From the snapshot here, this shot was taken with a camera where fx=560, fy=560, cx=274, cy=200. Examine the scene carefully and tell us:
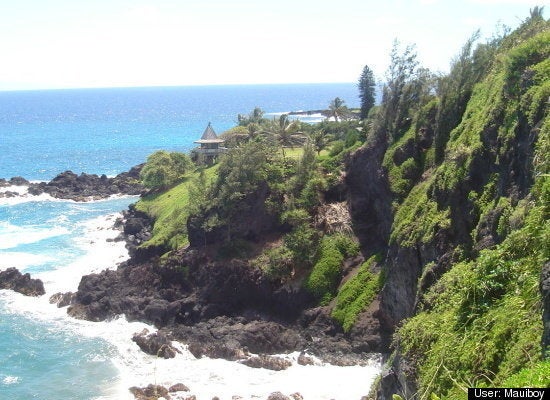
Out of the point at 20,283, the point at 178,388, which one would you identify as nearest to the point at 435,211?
the point at 178,388

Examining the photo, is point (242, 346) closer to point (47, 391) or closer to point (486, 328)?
point (47, 391)

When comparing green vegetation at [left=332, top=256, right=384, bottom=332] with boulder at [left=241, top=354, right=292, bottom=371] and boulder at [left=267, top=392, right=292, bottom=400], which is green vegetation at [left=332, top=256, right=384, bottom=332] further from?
boulder at [left=267, top=392, right=292, bottom=400]

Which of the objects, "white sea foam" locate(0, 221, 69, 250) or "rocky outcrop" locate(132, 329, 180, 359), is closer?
"rocky outcrop" locate(132, 329, 180, 359)

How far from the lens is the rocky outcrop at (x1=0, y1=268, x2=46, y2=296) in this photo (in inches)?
1790

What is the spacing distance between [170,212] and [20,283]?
15.7 metres

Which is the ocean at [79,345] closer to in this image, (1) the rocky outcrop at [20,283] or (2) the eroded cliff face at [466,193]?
(1) the rocky outcrop at [20,283]

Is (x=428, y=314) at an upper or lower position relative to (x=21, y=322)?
upper

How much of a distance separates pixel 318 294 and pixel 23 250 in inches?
1374

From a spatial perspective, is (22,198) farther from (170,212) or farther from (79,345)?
(79,345)

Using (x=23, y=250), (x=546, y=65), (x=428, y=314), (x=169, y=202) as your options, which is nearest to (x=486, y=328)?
(x=428, y=314)

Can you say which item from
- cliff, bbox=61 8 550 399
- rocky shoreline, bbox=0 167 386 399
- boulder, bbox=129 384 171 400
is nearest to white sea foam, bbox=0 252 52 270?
rocky shoreline, bbox=0 167 386 399

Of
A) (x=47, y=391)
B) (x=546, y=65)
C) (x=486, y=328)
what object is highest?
(x=546, y=65)

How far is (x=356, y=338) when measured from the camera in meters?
34.1

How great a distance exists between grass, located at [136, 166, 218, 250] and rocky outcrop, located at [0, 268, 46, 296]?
9168mm
